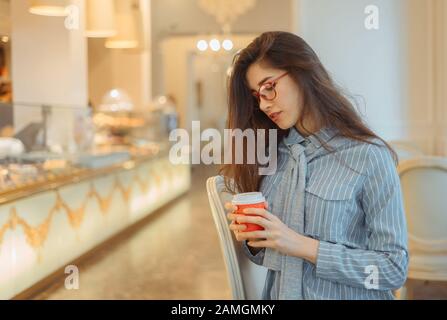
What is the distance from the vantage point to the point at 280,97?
146cm

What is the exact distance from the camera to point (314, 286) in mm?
1487

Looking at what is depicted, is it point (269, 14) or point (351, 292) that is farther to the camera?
point (269, 14)

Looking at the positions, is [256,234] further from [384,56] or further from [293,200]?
[384,56]

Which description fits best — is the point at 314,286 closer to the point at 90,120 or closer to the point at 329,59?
the point at 329,59

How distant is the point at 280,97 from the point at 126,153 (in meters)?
6.45

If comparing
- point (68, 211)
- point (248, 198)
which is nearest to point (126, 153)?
point (68, 211)

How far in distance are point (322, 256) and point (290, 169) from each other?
24cm

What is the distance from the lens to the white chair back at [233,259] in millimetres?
1623

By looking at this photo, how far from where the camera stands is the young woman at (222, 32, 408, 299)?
1434mm

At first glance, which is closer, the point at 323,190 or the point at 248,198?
the point at 248,198

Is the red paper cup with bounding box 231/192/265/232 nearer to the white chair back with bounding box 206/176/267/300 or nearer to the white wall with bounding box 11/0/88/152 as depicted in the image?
the white chair back with bounding box 206/176/267/300

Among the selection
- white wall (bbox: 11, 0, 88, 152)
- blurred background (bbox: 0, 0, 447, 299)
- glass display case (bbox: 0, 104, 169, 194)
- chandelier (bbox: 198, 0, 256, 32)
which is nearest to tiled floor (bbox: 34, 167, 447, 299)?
blurred background (bbox: 0, 0, 447, 299)

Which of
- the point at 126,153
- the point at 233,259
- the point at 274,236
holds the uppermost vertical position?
the point at 274,236
